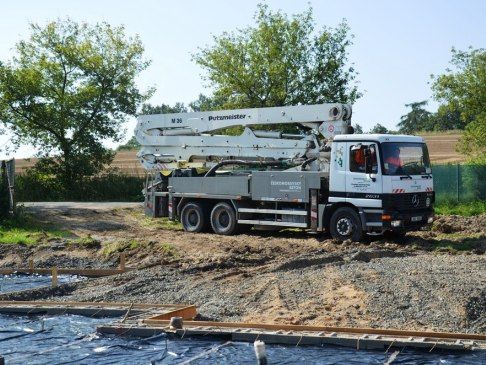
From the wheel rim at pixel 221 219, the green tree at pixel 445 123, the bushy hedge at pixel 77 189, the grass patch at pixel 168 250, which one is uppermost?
the green tree at pixel 445 123

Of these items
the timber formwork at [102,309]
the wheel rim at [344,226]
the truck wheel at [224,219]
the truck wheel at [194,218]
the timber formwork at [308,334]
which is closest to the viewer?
the timber formwork at [308,334]

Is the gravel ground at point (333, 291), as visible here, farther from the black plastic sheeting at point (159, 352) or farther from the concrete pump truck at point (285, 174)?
the concrete pump truck at point (285, 174)

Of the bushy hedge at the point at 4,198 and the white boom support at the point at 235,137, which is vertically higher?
the white boom support at the point at 235,137

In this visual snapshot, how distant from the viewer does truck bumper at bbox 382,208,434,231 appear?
1973 centimetres

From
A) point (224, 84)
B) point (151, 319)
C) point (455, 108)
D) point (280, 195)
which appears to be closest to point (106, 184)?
point (224, 84)

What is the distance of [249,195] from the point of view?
22.7 m

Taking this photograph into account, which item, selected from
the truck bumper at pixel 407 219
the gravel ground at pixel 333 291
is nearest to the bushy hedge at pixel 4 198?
the gravel ground at pixel 333 291

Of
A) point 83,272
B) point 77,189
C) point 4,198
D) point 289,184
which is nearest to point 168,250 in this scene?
point 83,272

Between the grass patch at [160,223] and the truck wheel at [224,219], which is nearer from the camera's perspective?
the truck wheel at [224,219]

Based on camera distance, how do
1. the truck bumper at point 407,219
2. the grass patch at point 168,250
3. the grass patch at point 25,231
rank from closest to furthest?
the grass patch at point 168,250 → the truck bumper at point 407,219 → the grass patch at point 25,231

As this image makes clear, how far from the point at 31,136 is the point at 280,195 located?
22848 millimetres

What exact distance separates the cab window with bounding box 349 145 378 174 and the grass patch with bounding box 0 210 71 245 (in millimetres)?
9177

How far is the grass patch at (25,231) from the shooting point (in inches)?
920

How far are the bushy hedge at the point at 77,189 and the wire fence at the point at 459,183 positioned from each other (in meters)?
16.6
